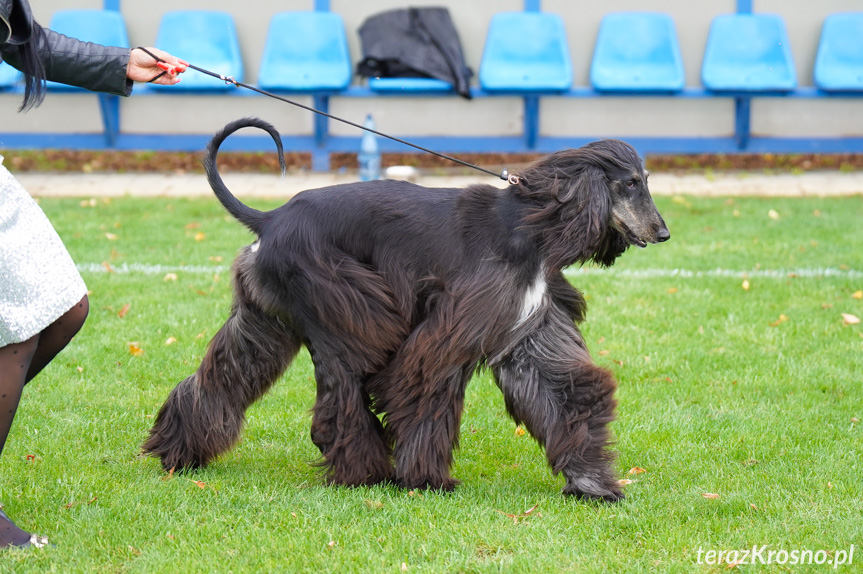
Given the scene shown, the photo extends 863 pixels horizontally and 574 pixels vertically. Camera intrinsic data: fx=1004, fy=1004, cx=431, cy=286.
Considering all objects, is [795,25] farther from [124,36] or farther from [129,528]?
[129,528]

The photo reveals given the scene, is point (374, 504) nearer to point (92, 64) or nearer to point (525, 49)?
point (92, 64)

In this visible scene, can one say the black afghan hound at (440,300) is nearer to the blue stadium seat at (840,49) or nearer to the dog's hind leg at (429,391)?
the dog's hind leg at (429,391)

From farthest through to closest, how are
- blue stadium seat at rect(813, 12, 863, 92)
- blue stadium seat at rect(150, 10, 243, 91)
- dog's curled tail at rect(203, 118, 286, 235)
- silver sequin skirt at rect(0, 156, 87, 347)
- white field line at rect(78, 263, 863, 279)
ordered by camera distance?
1. blue stadium seat at rect(150, 10, 243, 91)
2. blue stadium seat at rect(813, 12, 863, 92)
3. white field line at rect(78, 263, 863, 279)
4. dog's curled tail at rect(203, 118, 286, 235)
5. silver sequin skirt at rect(0, 156, 87, 347)

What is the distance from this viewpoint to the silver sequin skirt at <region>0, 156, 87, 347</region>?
294 cm

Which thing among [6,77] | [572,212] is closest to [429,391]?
[572,212]

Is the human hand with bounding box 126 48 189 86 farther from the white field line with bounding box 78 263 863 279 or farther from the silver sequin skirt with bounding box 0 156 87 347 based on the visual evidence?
the white field line with bounding box 78 263 863 279

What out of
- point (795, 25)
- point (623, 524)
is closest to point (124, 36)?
point (795, 25)

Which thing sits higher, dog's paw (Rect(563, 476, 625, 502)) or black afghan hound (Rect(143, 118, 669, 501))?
black afghan hound (Rect(143, 118, 669, 501))

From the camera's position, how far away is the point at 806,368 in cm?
513

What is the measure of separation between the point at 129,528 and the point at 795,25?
10.0 m

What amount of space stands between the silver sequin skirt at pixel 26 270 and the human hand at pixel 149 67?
0.61 m

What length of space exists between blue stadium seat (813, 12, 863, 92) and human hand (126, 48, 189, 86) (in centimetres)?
861

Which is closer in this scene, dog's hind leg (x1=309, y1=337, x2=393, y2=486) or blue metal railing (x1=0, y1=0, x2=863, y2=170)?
dog's hind leg (x1=309, y1=337, x2=393, y2=486)

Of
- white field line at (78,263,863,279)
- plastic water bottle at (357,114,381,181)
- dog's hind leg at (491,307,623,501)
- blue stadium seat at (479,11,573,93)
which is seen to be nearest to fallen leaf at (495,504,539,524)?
dog's hind leg at (491,307,623,501)
